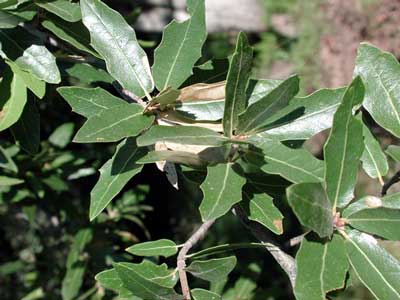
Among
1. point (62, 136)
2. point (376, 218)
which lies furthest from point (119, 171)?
point (62, 136)

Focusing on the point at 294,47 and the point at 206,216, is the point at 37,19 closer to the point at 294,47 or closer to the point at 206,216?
the point at 206,216

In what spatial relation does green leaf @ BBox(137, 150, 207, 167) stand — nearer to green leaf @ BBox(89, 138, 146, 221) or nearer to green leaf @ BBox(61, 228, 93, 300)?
green leaf @ BBox(89, 138, 146, 221)

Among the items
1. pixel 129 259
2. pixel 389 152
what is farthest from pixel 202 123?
pixel 129 259

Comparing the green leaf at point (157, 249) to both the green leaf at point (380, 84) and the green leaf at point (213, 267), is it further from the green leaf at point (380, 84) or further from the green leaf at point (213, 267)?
the green leaf at point (380, 84)

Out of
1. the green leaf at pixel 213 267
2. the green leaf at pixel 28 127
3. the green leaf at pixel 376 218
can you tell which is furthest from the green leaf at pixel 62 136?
the green leaf at pixel 376 218

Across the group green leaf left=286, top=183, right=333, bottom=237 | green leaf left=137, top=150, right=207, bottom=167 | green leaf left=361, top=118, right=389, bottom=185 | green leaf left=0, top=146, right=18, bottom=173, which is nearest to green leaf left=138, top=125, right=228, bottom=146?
green leaf left=137, top=150, right=207, bottom=167
